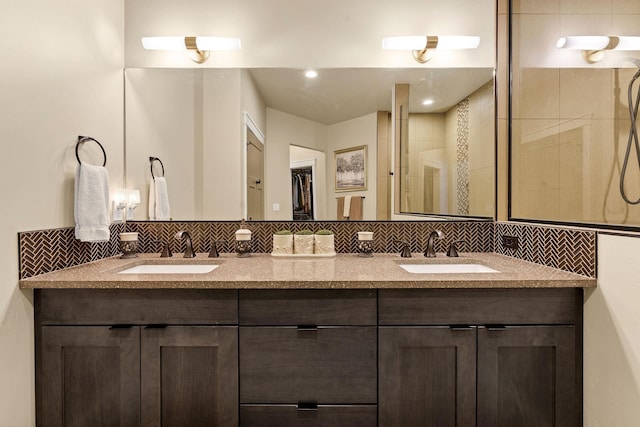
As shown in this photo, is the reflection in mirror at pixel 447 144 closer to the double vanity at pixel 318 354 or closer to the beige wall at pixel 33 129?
the double vanity at pixel 318 354

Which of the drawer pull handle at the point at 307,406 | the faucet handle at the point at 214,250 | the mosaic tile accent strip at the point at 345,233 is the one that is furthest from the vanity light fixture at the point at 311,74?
the drawer pull handle at the point at 307,406

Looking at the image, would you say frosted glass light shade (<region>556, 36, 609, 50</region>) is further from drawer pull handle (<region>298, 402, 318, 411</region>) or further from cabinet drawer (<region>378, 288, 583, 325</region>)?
drawer pull handle (<region>298, 402, 318, 411</region>)

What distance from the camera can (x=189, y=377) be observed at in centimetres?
128

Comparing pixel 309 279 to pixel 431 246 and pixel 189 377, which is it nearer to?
pixel 189 377

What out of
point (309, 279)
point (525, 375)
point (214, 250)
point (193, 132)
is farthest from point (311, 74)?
point (525, 375)

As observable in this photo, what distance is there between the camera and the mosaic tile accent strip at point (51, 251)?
4.26 feet

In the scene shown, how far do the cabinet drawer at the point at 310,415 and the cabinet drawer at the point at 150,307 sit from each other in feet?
1.16

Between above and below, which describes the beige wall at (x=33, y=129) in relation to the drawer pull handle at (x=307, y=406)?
above

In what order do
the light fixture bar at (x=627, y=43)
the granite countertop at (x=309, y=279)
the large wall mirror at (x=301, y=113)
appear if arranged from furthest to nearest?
the large wall mirror at (x=301, y=113) → the light fixture bar at (x=627, y=43) → the granite countertop at (x=309, y=279)

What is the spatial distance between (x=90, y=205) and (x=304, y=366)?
1177 mm

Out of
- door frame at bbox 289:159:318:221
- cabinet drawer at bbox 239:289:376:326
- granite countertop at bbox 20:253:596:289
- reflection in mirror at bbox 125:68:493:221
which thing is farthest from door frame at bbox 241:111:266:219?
cabinet drawer at bbox 239:289:376:326

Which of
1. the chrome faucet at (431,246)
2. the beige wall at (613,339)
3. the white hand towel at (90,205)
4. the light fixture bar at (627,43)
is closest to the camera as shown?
the beige wall at (613,339)

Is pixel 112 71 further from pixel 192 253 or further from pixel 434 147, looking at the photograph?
pixel 434 147

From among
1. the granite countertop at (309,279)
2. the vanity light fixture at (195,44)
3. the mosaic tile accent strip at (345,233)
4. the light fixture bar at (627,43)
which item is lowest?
the granite countertop at (309,279)
